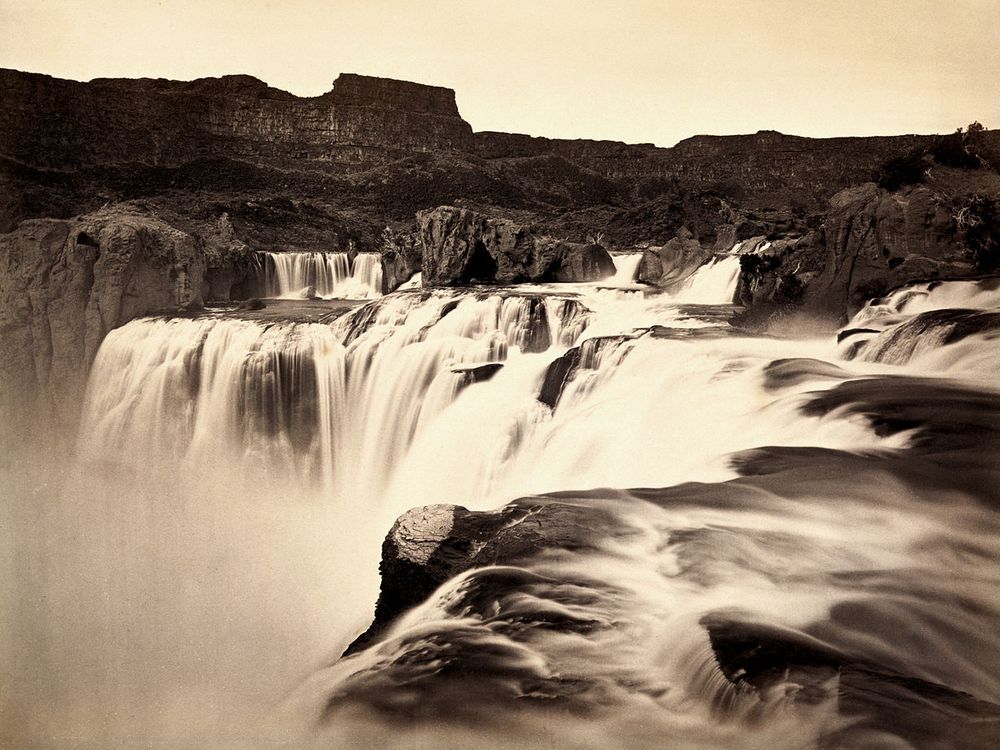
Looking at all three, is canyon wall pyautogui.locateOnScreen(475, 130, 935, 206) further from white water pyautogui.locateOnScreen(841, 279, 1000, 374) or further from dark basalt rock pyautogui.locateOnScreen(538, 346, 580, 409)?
dark basalt rock pyautogui.locateOnScreen(538, 346, 580, 409)

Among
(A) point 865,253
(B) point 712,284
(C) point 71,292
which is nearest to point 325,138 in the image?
(C) point 71,292

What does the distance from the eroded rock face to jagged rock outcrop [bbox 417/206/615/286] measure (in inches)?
69.1

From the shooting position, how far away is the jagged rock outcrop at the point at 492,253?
20.2ft

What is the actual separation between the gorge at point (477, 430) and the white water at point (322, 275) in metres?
0.04

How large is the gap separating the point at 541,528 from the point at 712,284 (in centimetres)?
507

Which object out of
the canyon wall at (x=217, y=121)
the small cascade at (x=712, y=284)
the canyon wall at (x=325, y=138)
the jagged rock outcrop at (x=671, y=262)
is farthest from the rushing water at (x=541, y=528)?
the canyon wall at (x=217, y=121)

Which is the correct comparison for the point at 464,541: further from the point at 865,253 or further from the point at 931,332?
the point at 865,253

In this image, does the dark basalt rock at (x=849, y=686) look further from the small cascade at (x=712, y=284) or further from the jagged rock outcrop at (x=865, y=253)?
the small cascade at (x=712, y=284)

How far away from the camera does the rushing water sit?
3.27 m

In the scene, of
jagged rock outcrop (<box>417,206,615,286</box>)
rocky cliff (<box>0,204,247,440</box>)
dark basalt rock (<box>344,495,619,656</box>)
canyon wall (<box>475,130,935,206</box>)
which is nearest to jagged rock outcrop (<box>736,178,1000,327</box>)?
canyon wall (<box>475,130,935,206</box>)

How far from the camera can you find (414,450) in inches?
222

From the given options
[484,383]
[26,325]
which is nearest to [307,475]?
[484,383]

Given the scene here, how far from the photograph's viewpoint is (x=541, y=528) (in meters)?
3.66

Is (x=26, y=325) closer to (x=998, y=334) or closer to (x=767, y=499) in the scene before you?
(x=767, y=499)
